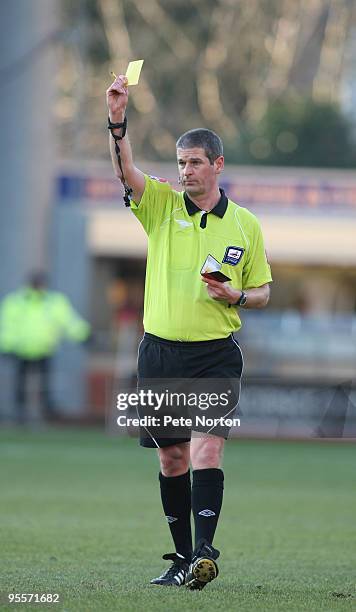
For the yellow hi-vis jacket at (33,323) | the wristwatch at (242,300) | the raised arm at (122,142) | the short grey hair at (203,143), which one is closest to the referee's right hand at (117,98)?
the raised arm at (122,142)

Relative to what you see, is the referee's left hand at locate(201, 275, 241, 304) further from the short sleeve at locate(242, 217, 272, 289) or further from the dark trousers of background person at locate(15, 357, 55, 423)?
the dark trousers of background person at locate(15, 357, 55, 423)

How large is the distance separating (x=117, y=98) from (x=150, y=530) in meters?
4.45

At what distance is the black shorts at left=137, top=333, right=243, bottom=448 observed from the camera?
7711 millimetres

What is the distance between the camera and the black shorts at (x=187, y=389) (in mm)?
7711

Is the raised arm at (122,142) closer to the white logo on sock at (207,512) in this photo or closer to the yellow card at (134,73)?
the yellow card at (134,73)

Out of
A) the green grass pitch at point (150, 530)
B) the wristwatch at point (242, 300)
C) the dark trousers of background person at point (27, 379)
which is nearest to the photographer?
the green grass pitch at point (150, 530)

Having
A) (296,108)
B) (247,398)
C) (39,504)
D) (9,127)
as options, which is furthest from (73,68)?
(39,504)

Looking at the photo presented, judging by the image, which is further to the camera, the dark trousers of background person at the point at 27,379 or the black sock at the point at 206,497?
the dark trousers of background person at the point at 27,379

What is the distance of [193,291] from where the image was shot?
7.68 metres

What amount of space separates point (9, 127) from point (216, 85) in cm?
2530

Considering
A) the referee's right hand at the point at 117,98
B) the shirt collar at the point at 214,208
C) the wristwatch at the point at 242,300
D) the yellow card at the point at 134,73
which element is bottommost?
the wristwatch at the point at 242,300

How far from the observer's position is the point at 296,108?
42250 millimetres

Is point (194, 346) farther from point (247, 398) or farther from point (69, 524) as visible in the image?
point (247, 398)

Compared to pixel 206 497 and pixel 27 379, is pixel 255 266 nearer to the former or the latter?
pixel 206 497
